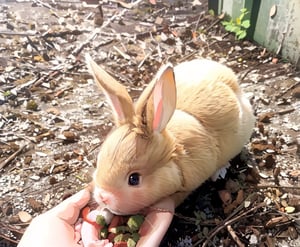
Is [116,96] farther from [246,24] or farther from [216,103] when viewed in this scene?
[246,24]

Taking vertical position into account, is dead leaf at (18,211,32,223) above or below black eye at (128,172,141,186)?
below

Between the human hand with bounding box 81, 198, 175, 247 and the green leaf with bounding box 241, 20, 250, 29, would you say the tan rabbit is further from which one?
the green leaf with bounding box 241, 20, 250, 29

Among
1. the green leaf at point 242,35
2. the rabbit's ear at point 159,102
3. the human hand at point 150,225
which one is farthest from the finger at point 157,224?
the green leaf at point 242,35

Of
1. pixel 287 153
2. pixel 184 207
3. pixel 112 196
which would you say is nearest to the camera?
pixel 112 196

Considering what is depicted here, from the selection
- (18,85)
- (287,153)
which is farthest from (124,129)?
(18,85)

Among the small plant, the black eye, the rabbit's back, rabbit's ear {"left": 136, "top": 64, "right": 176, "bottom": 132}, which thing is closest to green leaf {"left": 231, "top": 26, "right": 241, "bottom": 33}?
the small plant

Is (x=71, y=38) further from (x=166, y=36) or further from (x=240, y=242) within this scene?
(x=240, y=242)
